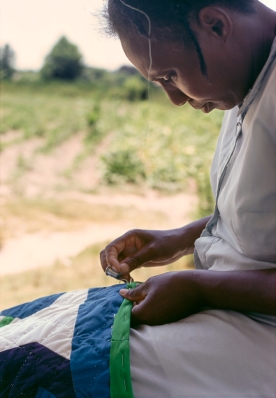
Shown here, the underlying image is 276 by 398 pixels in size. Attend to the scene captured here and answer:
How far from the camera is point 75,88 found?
17.7 feet

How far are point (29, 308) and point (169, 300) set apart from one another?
36 centimetres

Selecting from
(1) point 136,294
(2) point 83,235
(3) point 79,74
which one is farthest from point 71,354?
(3) point 79,74

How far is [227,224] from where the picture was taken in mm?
940

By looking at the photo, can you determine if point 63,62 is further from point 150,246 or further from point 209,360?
point 209,360

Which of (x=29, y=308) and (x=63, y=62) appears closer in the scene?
(x=29, y=308)

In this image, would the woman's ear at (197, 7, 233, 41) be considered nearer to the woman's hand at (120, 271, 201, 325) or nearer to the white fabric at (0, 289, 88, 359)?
the woman's hand at (120, 271, 201, 325)

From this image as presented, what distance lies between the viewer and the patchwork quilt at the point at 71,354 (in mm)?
774

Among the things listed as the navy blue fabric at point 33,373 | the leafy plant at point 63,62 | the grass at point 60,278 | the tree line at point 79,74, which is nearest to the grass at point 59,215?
the grass at point 60,278

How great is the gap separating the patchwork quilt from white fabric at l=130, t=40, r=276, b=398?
0.03 meters

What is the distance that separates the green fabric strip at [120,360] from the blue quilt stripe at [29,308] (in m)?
0.23

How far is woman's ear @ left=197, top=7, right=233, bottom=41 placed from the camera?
0.81m

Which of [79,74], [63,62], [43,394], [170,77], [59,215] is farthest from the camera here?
[79,74]

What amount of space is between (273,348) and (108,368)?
0.29 meters

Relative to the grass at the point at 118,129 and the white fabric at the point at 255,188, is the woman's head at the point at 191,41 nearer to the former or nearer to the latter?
the white fabric at the point at 255,188
